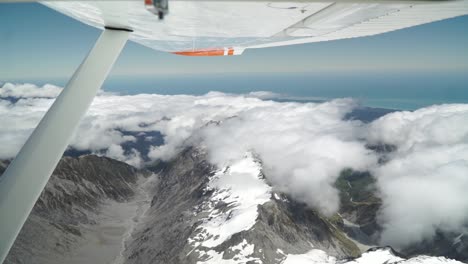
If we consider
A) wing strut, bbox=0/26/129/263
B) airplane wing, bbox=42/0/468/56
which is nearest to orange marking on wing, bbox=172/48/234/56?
airplane wing, bbox=42/0/468/56

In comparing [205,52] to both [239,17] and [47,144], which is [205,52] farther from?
[47,144]

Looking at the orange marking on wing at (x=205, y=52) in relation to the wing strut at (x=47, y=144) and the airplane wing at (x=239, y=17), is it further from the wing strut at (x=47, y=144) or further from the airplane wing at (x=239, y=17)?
the wing strut at (x=47, y=144)

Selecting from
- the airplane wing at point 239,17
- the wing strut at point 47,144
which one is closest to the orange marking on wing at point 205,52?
the airplane wing at point 239,17

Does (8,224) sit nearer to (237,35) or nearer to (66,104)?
(66,104)

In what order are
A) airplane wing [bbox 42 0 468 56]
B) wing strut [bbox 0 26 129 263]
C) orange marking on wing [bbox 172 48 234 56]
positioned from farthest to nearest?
orange marking on wing [bbox 172 48 234 56]
airplane wing [bbox 42 0 468 56]
wing strut [bbox 0 26 129 263]

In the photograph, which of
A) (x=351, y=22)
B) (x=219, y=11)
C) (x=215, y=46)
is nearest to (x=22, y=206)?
(x=219, y=11)

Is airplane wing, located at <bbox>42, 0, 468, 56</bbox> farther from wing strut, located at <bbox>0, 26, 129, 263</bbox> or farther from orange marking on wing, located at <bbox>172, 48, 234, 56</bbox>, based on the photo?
orange marking on wing, located at <bbox>172, 48, 234, 56</bbox>
